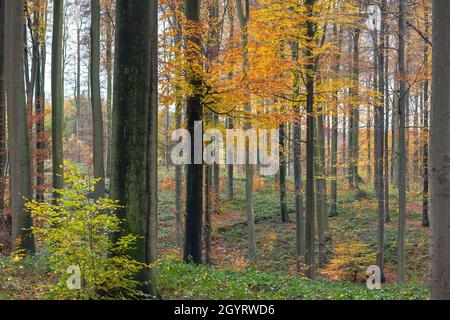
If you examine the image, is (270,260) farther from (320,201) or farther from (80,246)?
(80,246)

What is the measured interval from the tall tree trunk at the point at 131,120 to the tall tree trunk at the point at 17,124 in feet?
18.8

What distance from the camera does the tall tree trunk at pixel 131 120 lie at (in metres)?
6.35

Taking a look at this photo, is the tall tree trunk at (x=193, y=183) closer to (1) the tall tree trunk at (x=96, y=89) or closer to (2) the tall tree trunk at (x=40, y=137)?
(1) the tall tree trunk at (x=96, y=89)

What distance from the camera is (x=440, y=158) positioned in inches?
196

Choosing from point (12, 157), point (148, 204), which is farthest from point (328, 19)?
point (12, 157)

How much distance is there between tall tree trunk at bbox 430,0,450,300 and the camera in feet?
16.2

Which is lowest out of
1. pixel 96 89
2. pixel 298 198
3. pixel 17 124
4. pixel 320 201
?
pixel 320 201

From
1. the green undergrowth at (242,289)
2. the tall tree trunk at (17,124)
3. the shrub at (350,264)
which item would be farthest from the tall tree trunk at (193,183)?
the shrub at (350,264)

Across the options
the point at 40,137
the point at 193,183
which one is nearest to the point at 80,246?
the point at 193,183

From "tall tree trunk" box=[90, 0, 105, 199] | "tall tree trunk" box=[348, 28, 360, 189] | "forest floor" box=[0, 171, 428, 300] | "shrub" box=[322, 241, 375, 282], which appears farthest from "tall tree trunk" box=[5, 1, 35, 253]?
"tall tree trunk" box=[348, 28, 360, 189]

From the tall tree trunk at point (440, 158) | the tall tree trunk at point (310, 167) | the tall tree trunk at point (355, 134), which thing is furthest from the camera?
the tall tree trunk at point (355, 134)

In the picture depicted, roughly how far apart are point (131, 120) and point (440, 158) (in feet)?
14.2

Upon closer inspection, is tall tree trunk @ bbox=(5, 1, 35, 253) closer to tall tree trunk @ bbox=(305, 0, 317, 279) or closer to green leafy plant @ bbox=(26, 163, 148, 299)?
green leafy plant @ bbox=(26, 163, 148, 299)
